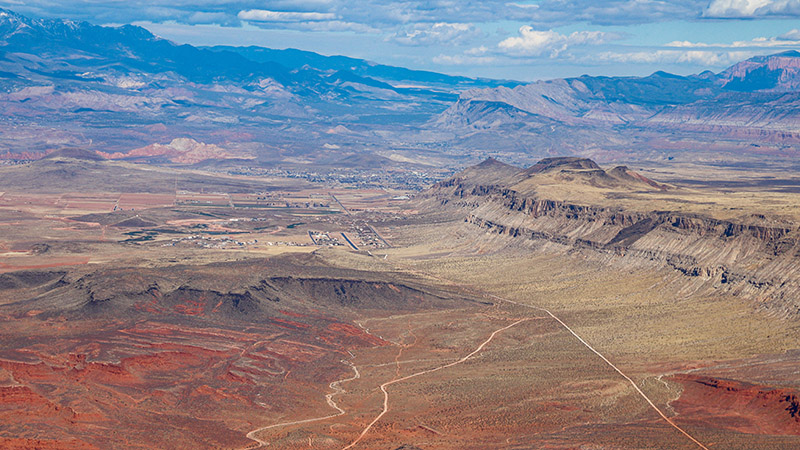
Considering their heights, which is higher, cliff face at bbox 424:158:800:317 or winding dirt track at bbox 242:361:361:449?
cliff face at bbox 424:158:800:317

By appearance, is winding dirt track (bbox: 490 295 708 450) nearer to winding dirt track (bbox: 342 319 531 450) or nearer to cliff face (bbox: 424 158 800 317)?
winding dirt track (bbox: 342 319 531 450)

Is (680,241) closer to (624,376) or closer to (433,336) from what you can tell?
(433,336)

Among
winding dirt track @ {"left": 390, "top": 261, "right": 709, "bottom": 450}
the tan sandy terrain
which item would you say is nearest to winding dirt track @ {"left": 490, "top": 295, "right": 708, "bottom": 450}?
winding dirt track @ {"left": 390, "top": 261, "right": 709, "bottom": 450}

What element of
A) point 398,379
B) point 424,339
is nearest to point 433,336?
point 424,339

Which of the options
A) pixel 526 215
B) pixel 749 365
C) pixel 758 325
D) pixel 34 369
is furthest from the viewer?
pixel 526 215

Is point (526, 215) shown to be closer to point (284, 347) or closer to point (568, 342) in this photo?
point (568, 342)

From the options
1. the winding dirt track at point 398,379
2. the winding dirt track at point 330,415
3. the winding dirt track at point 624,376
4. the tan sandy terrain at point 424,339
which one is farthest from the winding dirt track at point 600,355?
the winding dirt track at point 330,415

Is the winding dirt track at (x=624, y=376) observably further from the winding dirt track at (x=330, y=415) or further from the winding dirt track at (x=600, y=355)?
the winding dirt track at (x=330, y=415)

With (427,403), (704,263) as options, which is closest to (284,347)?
(427,403)
